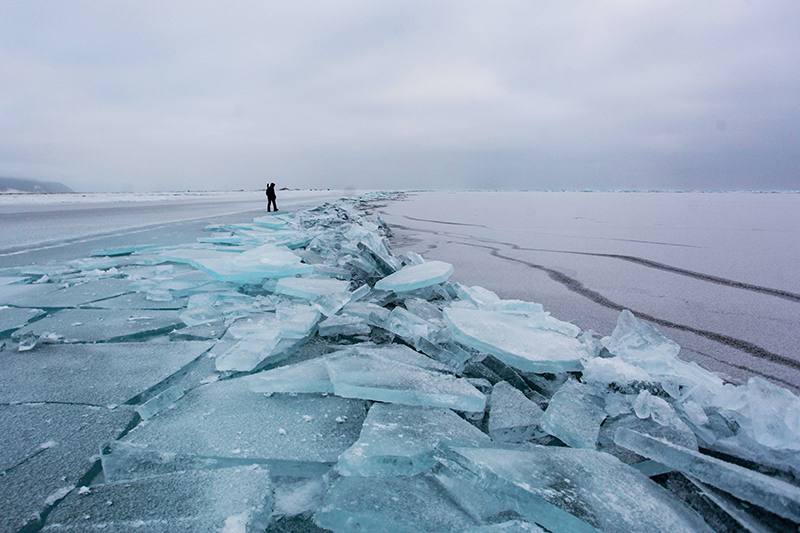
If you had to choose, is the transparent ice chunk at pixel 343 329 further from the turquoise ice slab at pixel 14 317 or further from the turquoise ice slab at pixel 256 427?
the turquoise ice slab at pixel 14 317

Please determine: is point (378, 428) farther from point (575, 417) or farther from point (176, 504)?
point (575, 417)

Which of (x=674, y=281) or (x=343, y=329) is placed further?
(x=674, y=281)

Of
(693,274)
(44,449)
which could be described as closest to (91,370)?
(44,449)

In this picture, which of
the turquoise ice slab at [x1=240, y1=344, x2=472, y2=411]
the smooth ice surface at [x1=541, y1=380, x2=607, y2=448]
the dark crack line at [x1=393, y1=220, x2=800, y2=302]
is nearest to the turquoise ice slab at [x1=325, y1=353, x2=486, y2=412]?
the turquoise ice slab at [x1=240, y1=344, x2=472, y2=411]

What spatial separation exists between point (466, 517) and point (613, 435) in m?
0.56

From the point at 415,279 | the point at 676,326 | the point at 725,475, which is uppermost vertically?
the point at 415,279

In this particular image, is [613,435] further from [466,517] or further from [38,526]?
[38,526]

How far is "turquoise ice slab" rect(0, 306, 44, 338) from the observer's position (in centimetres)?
199

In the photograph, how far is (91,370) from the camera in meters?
1.54

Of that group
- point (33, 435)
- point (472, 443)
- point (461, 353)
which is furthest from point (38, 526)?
point (461, 353)

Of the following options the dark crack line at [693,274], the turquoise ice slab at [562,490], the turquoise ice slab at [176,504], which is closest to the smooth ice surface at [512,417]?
the turquoise ice slab at [562,490]

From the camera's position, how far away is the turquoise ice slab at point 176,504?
81 centimetres

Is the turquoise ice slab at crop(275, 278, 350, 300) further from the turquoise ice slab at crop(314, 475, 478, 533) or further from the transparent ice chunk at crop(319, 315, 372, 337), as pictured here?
the turquoise ice slab at crop(314, 475, 478, 533)

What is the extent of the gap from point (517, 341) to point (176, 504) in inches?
50.1
